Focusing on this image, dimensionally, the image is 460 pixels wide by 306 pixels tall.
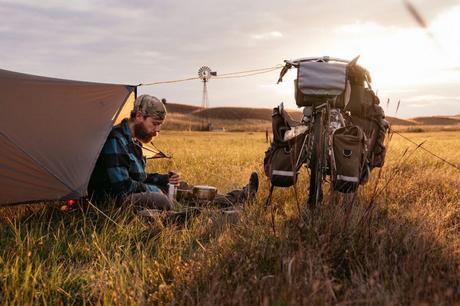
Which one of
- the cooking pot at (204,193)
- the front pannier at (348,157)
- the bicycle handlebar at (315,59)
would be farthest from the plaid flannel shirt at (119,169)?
the front pannier at (348,157)

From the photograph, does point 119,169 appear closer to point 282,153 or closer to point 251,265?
point 282,153

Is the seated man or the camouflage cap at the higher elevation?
the camouflage cap

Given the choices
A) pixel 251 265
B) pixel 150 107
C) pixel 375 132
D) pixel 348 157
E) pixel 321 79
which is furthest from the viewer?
pixel 375 132

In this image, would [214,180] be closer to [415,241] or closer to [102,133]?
[102,133]

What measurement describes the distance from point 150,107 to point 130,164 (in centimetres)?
69

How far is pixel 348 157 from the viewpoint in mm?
4758

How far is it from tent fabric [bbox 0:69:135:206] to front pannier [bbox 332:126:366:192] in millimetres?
2460

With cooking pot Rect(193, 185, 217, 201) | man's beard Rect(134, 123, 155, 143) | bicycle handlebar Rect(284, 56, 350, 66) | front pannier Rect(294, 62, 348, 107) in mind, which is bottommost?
cooking pot Rect(193, 185, 217, 201)

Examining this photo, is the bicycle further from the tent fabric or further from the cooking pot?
the tent fabric

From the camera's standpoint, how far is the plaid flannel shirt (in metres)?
5.37

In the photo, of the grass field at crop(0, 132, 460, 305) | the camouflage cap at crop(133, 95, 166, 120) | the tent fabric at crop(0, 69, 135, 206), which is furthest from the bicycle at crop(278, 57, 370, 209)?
the tent fabric at crop(0, 69, 135, 206)

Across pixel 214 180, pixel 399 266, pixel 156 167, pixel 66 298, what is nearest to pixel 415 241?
pixel 399 266

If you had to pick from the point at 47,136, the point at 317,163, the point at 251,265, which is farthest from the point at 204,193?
the point at 251,265

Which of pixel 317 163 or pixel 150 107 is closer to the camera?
pixel 317 163
